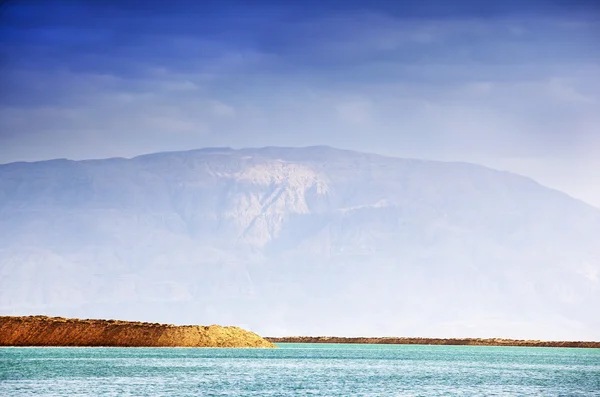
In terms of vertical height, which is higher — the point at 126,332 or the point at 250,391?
the point at 126,332

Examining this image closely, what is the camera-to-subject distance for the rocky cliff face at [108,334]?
17275 centimetres

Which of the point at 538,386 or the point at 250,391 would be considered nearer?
the point at 250,391

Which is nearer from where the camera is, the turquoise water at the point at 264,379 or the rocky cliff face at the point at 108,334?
the turquoise water at the point at 264,379

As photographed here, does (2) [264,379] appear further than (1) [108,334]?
No

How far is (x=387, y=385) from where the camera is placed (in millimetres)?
87625

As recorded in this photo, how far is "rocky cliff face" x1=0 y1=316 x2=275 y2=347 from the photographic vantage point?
173m

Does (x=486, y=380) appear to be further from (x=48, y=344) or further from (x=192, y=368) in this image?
(x=48, y=344)

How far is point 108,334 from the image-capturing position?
176 metres

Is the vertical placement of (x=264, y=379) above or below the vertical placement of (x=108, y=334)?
below

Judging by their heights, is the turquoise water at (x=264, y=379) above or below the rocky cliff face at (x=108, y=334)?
below

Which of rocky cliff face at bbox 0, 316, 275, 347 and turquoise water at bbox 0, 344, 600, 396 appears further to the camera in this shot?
rocky cliff face at bbox 0, 316, 275, 347

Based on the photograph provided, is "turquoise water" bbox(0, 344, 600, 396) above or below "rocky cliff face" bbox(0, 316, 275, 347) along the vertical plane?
below

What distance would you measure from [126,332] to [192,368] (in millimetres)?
67204

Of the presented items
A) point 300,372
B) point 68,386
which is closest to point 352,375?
point 300,372
